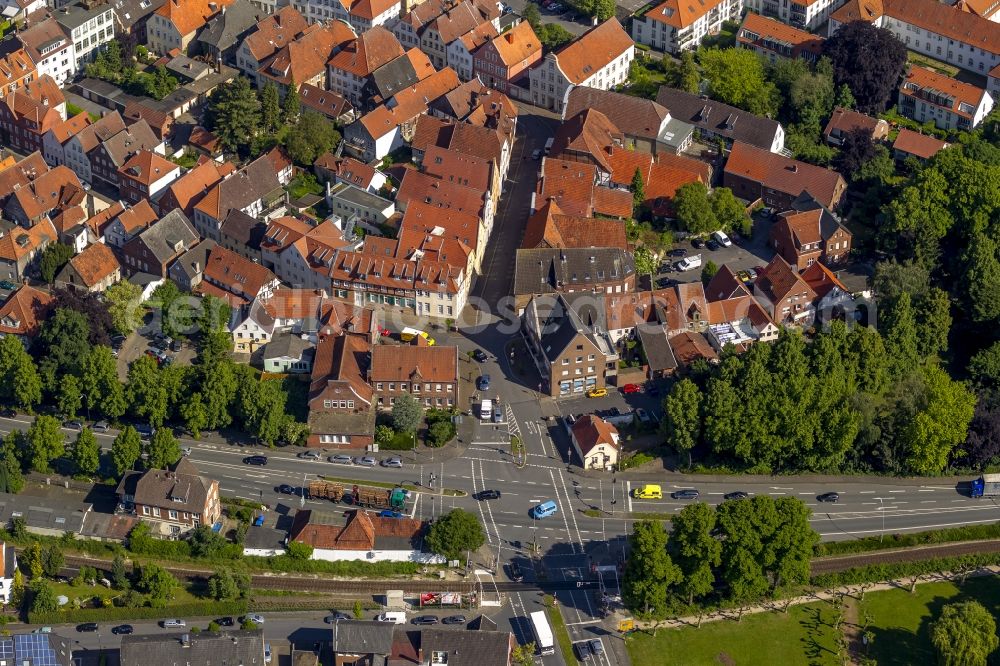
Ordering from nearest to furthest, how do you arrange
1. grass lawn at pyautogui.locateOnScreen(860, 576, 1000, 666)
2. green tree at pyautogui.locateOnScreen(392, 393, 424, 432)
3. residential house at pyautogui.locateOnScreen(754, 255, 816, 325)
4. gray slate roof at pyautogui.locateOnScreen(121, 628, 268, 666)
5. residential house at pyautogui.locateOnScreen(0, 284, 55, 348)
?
gray slate roof at pyautogui.locateOnScreen(121, 628, 268, 666)
grass lawn at pyautogui.locateOnScreen(860, 576, 1000, 666)
green tree at pyautogui.locateOnScreen(392, 393, 424, 432)
residential house at pyautogui.locateOnScreen(0, 284, 55, 348)
residential house at pyautogui.locateOnScreen(754, 255, 816, 325)

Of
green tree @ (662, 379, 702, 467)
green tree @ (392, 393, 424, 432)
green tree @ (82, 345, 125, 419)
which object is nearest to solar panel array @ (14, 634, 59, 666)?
green tree @ (82, 345, 125, 419)

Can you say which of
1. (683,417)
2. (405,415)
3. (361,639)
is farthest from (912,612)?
(405,415)

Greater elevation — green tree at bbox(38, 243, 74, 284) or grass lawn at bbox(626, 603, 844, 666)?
green tree at bbox(38, 243, 74, 284)

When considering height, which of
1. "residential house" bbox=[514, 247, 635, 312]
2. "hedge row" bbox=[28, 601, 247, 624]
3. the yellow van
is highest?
"residential house" bbox=[514, 247, 635, 312]

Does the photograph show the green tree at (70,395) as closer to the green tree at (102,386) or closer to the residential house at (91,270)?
the green tree at (102,386)

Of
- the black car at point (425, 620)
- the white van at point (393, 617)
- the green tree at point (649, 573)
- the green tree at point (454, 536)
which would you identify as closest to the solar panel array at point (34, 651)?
the white van at point (393, 617)

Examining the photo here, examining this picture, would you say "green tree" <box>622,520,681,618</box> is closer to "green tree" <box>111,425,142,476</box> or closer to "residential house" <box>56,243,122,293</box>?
"green tree" <box>111,425,142,476</box>
